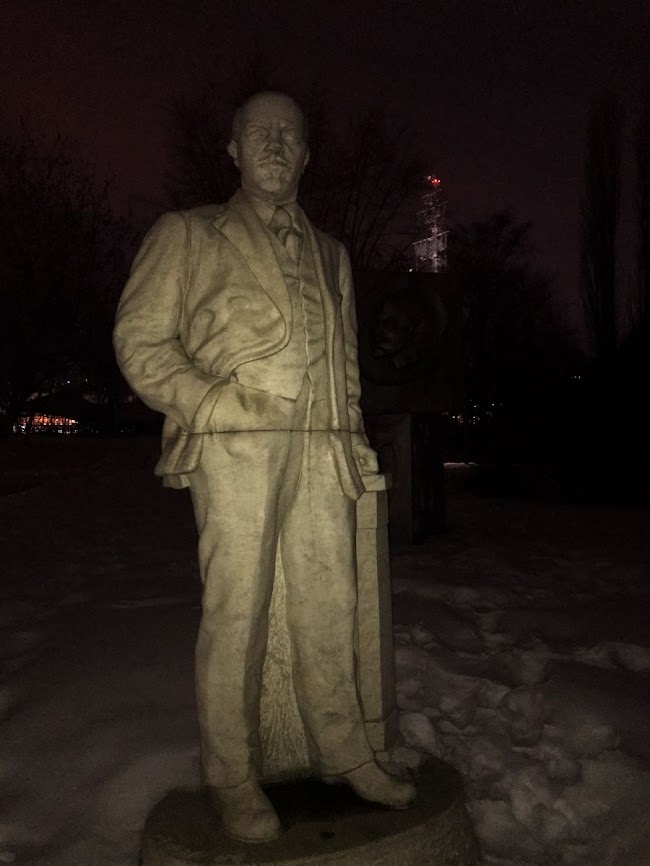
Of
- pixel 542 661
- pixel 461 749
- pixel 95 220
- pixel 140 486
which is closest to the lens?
pixel 461 749

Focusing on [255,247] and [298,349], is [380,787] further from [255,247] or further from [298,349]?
[255,247]

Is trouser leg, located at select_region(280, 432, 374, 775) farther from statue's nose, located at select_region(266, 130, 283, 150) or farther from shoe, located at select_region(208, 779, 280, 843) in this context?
statue's nose, located at select_region(266, 130, 283, 150)

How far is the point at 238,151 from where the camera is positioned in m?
2.81

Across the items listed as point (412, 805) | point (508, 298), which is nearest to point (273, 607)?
point (412, 805)

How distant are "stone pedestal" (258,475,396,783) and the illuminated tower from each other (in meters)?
17.6

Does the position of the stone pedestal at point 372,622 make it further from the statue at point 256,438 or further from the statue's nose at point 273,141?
the statue's nose at point 273,141

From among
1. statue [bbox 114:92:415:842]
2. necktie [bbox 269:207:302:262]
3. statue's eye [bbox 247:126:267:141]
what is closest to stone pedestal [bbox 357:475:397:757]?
statue [bbox 114:92:415:842]

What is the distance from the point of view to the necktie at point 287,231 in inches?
110

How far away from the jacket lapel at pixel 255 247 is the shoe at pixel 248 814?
161 cm

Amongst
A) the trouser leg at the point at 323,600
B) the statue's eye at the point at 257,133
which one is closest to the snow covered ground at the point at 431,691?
the trouser leg at the point at 323,600

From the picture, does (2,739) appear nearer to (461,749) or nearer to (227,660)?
(227,660)

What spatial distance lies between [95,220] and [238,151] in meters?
17.6

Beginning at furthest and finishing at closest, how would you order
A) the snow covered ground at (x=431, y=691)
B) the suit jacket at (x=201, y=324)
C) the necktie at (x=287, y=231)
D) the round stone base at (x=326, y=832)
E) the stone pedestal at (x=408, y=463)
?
the stone pedestal at (x=408, y=463) < the snow covered ground at (x=431, y=691) < the necktie at (x=287, y=231) < the suit jacket at (x=201, y=324) < the round stone base at (x=326, y=832)

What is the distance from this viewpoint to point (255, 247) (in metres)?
2.68
